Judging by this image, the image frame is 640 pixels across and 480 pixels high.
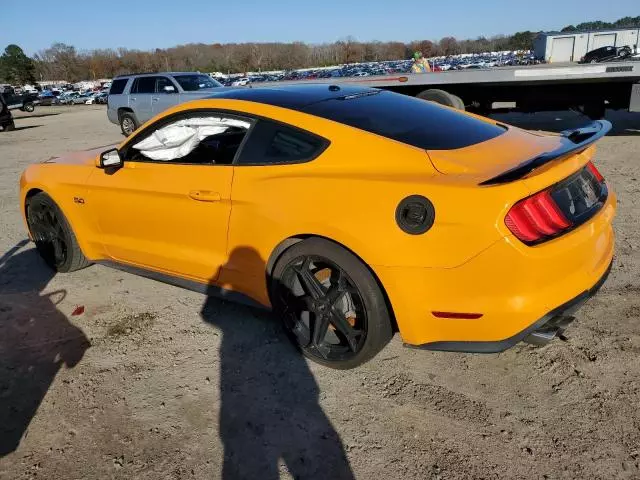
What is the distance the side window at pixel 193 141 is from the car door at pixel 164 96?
9787 mm

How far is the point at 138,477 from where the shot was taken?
2.25 metres

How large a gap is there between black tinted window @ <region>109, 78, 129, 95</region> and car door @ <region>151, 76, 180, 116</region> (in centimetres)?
155

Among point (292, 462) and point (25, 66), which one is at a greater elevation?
point (25, 66)

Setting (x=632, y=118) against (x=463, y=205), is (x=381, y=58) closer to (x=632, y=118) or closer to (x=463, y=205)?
(x=632, y=118)

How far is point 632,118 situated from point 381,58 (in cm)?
11697

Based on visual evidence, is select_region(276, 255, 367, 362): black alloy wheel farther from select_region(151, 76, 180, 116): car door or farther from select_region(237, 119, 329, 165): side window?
select_region(151, 76, 180, 116): car door

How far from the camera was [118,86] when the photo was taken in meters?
14.5

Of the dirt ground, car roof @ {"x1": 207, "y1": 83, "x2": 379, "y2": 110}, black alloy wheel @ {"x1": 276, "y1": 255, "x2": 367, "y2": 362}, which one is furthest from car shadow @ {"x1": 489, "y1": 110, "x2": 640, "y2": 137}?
black alloy wheel @ {"x1": 276, "y1": 255, "x2": 367, "y2": 362}

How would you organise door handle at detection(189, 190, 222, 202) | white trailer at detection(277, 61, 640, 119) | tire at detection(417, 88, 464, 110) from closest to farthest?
door handle at detection(189, 190, 222, 202) → white trailer at detection(277, 61, 640, 119) → tire at detection(417, 88, 464, 110)

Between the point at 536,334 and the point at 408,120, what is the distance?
4.67 feet

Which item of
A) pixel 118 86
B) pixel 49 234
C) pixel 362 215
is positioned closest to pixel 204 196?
pixel 362 215

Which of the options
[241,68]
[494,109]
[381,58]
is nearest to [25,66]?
[241,68]

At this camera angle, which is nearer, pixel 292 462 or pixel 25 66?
pixel 292 462

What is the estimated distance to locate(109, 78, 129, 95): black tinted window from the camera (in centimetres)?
1428
